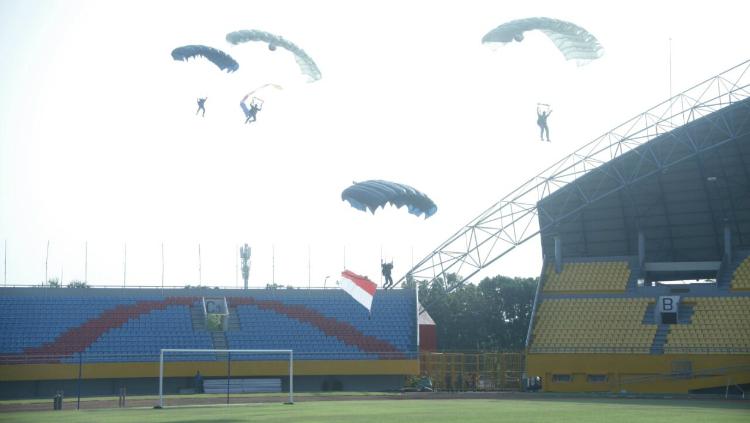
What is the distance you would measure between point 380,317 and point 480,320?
130 ft

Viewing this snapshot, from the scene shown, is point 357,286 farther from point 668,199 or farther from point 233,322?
point 668,199

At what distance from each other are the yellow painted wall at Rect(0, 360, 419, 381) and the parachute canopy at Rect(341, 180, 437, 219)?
632 inches

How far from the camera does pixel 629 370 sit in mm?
48594

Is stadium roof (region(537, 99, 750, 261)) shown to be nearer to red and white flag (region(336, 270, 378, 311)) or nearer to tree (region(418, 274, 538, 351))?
red and white flag (region(336, 270, 378, 311))

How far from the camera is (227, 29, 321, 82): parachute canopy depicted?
36.2 m

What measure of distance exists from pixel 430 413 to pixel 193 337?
77.3ft

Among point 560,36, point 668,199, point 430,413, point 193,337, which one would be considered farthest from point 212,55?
point 668,199

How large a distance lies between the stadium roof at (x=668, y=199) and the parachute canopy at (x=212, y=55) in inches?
796

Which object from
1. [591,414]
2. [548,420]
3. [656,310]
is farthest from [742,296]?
[548,420]

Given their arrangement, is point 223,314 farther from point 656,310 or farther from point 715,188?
point 715,188

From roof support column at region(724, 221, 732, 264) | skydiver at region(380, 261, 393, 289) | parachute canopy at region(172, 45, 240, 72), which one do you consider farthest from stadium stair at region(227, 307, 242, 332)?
roof support column at region(724, 221, 732, 264)

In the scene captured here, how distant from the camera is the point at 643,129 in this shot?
4638 cm

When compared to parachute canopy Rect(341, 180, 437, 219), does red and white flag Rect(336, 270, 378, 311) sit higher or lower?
lower

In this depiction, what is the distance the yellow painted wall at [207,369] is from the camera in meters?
46.5
